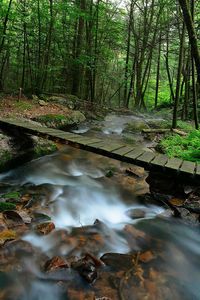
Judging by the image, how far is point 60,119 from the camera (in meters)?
11.6

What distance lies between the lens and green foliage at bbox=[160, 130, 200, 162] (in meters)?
6.77

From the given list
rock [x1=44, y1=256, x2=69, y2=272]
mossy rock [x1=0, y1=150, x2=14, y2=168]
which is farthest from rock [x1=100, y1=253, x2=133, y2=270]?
mossy rock [x1=0, y1=150, x2=14, y2=168]

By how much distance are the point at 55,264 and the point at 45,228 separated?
83 centimetres

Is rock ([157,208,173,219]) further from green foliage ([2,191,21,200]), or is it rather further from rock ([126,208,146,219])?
green foliage ([2,191,21,200])

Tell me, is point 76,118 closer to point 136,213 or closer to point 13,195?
point 13,195

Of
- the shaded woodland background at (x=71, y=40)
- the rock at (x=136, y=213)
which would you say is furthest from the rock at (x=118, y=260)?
the shaded woodland background at (x=71, y=40)

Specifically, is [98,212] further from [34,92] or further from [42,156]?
[34,92]

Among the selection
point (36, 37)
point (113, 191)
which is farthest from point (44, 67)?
point (113, 191)

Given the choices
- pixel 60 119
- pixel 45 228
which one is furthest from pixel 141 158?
pixel 60 119

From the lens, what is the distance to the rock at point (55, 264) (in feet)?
10.8

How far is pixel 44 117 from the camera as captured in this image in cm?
1095

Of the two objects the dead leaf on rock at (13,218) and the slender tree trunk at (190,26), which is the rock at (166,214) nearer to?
the dead leaf on rock at (13,218)

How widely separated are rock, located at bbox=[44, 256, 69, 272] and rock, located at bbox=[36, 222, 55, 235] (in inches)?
24.9

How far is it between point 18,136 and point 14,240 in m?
3.74
